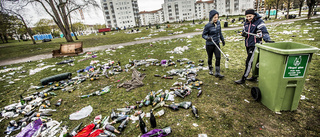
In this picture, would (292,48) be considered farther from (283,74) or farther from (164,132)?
(164,132)

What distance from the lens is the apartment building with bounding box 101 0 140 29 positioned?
213 ft

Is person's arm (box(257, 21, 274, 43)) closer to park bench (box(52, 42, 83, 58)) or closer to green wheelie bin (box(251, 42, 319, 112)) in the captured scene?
green wheelie bin (box(251, 42, 319, 112))

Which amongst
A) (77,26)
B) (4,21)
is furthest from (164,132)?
(77,26)

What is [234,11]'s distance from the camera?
2420 inches

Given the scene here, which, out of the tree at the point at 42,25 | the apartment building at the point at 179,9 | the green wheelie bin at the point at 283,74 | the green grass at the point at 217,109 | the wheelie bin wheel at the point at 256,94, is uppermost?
the apartment building at the point at 179,9

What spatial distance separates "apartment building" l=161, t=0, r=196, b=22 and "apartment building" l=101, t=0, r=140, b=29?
→ 71.5 ft

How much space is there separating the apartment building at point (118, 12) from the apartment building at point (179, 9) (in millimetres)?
21807


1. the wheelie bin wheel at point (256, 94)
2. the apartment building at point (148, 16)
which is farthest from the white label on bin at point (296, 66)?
the apartment building at point (148, 16)

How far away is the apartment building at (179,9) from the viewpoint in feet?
240

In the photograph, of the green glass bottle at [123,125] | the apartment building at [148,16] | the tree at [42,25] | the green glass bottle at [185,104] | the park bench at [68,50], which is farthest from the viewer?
the apartment building at [148,16]

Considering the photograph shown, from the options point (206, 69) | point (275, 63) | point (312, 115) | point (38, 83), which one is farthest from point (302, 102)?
point (38, 83)

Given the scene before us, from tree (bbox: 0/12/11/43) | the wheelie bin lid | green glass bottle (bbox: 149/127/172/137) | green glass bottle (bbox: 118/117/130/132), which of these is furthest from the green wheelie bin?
tree (bbox: 0/12/11/43)

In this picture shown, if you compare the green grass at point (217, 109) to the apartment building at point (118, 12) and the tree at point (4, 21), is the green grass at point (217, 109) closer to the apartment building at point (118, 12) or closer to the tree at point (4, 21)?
the tree at point (4, 21)

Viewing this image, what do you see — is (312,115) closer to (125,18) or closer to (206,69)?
(206,69)
